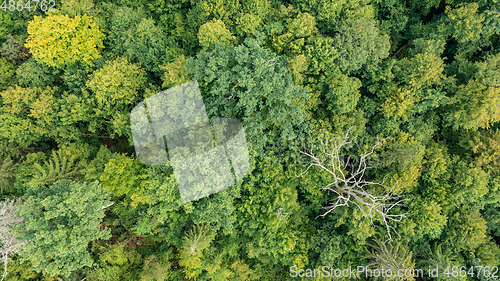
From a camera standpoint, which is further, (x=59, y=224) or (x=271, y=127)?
(x=271, y=127)

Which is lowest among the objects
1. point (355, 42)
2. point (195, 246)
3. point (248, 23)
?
point (195, 246)

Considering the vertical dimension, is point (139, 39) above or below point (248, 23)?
above

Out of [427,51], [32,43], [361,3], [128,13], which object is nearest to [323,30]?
[361,3]

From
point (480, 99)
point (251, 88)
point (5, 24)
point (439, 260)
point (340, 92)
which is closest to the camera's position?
point (251, 88)

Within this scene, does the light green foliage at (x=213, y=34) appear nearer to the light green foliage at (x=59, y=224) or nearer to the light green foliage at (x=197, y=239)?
the light green foliage at (x=59, y=224)

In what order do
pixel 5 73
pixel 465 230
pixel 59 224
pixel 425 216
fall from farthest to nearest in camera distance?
1. pixel 5 73
2. pixel 465 230
3. pixel 425 216
4. pixel 59 224

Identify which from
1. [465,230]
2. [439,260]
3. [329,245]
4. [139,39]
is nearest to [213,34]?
[139,39]

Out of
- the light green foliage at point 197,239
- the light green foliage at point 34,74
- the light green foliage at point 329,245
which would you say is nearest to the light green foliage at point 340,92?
the light green foliage at point 329,245

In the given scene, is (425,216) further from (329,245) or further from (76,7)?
(76,7)
